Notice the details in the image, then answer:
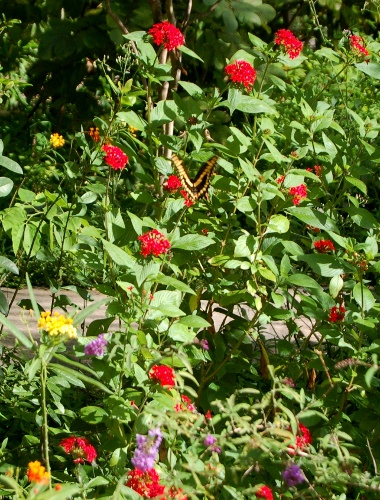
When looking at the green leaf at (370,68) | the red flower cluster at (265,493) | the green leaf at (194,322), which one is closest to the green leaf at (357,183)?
the green leaf at (370,68)

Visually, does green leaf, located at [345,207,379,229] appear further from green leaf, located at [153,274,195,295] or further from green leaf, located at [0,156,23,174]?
green leaf, located at [0,156,23,174]

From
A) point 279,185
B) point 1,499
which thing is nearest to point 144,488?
point 1,499

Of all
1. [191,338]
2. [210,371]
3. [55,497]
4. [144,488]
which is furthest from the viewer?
[210,371]

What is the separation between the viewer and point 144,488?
5.34ft

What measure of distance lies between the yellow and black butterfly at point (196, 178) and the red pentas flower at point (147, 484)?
102 cm

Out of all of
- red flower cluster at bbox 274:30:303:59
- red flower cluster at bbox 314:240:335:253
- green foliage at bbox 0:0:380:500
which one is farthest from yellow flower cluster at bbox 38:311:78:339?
red flower cluster at bbox 274:30:303:59

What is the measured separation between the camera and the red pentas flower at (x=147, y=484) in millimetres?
1608

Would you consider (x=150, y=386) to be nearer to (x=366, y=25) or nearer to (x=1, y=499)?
(x=1, y=499)

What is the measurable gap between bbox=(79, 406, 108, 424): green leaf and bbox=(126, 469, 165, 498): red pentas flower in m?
0.44

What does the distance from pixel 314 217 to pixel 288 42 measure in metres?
0.58

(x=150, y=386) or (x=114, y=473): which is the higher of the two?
(x=150, y=386)

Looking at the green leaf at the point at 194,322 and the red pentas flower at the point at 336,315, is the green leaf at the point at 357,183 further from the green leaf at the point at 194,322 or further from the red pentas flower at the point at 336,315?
the green leaf at the point at 194,322

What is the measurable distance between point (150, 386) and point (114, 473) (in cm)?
25

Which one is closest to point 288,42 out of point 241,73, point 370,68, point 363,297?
point 241,73
